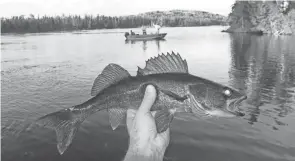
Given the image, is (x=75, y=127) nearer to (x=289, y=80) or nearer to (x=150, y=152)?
(x=150, y=152)

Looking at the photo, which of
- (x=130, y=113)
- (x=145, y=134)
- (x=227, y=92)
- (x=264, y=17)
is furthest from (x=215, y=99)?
(x=264, y=17)

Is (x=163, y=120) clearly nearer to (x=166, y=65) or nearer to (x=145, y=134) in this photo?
(x=145, y=134)

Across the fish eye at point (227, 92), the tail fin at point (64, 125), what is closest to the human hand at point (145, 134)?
the tail fin at point (64, 125)

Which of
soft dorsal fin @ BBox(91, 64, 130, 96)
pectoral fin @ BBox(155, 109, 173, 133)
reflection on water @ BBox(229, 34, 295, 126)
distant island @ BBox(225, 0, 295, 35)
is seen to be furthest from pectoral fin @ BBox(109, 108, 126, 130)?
distant island @ BBox(225, 0, 295, 35)

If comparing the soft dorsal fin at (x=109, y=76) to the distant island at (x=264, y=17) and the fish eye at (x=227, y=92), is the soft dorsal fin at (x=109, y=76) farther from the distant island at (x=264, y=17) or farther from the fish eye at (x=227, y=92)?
the distant island at (x=264, y=17)

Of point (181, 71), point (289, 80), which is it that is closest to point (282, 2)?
point (289, 80)
